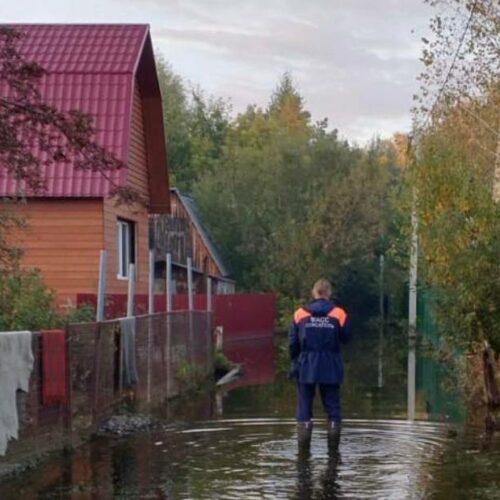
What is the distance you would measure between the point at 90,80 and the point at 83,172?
88.8 inches

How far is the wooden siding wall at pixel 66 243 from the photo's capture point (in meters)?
24.6

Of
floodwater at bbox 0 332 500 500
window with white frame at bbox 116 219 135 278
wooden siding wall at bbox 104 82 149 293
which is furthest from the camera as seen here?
window with white frame at bbox 116 219 135 278

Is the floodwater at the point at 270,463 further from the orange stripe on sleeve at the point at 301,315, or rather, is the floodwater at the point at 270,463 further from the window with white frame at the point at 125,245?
the window with white frame at the point at 125,245

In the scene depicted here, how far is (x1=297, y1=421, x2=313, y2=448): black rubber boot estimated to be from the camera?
12914mm

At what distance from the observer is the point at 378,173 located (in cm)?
5100

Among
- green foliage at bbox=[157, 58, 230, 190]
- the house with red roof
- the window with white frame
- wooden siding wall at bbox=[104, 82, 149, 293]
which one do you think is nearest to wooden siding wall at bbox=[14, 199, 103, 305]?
the house with red roof

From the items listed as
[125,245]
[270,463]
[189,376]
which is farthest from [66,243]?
[270,463]

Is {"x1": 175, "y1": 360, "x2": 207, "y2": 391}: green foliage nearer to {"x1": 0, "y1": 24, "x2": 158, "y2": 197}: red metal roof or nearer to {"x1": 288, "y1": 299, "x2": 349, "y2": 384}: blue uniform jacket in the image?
{"x1": 0, "y1": 24, "x2": 158, "y2": 197}: red metal roof

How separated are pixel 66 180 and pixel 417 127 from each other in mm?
7573

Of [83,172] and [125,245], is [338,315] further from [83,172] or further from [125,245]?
[125,245]

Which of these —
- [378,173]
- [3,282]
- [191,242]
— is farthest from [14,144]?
[378,173]

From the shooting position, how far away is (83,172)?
24156 millimetres

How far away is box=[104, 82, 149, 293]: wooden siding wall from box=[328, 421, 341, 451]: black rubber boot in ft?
39.3

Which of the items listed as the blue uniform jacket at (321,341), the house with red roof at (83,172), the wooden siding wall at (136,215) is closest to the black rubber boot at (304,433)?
the blue uniform jacket at (321,341)
